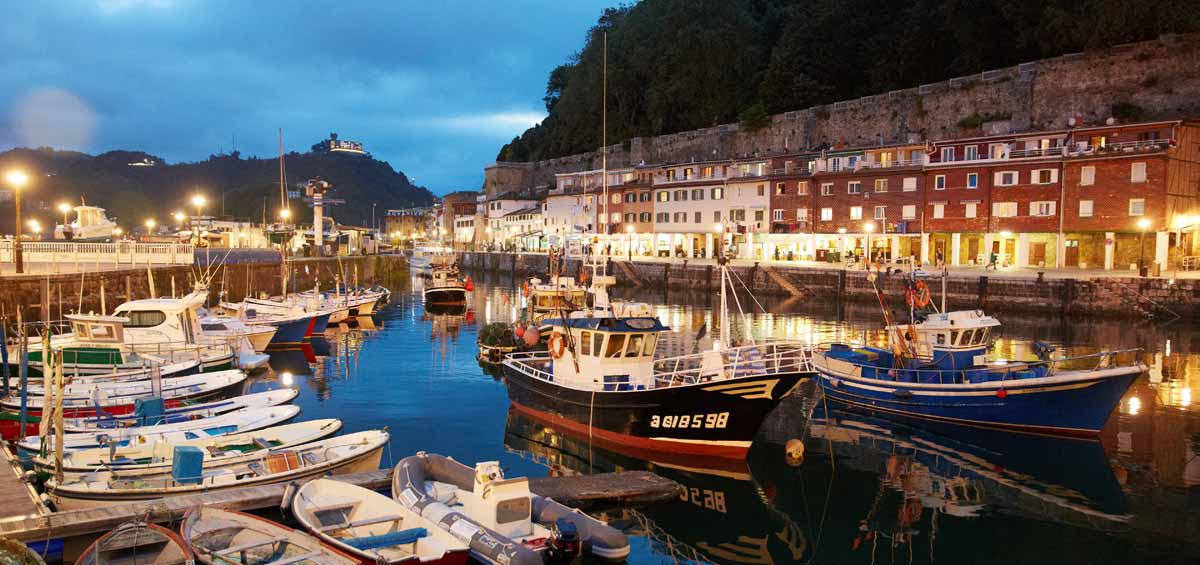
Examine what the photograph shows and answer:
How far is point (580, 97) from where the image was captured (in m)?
115

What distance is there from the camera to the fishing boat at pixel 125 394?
17406 mm

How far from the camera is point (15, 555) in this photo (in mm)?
7879

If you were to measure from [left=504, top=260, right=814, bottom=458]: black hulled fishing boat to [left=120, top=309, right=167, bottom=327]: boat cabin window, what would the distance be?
485 inches

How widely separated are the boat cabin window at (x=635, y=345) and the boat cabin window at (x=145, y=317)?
1549 cm

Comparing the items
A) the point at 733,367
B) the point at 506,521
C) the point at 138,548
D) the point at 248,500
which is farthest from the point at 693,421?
the point at 138,548

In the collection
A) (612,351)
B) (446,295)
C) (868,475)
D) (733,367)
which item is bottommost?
(868,475)

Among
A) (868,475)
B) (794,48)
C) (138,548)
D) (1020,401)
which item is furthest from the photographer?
(794,48)

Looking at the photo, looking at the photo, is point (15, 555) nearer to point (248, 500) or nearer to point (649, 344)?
point (248, 500)

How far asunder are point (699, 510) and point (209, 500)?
322 inches

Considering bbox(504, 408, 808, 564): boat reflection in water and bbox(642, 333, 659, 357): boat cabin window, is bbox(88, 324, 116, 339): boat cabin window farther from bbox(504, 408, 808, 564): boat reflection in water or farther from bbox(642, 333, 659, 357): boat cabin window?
bbox(642, 333, 659, 357): boat cabin window

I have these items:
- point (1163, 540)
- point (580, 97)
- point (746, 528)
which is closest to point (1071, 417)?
point (1163, 540)

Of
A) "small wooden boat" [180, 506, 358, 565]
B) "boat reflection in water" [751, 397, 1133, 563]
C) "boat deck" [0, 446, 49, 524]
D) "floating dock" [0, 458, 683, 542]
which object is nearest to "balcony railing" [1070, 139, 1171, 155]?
"boat reflection in water" [751, 397, 1133, 563]

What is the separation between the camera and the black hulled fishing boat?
16703mm

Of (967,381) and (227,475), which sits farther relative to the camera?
(967,381)
